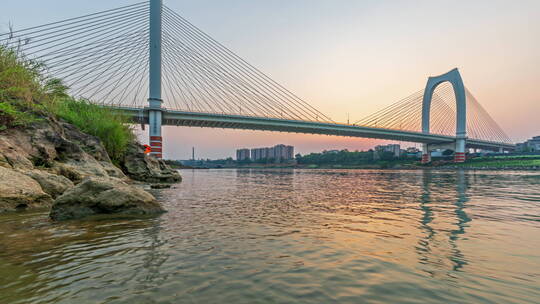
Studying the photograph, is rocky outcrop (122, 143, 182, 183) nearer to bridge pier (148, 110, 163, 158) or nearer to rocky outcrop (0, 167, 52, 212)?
rocky outcrop (0, 167, 52, 212)

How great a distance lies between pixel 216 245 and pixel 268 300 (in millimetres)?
1700

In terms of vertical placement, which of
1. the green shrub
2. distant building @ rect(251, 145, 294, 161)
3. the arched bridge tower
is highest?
the arched bridge tower

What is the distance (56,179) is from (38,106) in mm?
4490

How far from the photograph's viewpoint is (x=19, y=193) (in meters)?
5.75

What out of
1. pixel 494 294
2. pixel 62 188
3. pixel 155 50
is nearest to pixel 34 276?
pixel 494 294

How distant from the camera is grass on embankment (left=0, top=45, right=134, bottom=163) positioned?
8.38 metres

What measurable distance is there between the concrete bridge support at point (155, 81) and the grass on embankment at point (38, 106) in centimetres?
2185

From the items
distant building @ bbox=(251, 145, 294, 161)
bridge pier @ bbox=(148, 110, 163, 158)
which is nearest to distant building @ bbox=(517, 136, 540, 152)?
distant building @ bbox=(251, 145, 294, 161)

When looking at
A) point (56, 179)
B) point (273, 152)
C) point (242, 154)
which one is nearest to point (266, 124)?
point (56, 179)

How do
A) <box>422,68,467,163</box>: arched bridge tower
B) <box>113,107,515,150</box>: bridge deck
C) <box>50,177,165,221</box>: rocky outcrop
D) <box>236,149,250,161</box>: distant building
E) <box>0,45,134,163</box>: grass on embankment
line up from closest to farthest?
<box>50,177,165,221</box>: rocky outcrop < <box>0,45,134,163</box>: grass on embankment < <box>113,107,515,150</box>: bridge deck < <box>422,68,467,163</box>: arched bridge tower < <box>236,149,250,161</box>: distant building

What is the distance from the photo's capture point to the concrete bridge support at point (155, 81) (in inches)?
1363

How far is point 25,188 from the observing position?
6031mm

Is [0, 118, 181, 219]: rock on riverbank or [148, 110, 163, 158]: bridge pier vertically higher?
[148, 110, 163, 158]: bridge pier

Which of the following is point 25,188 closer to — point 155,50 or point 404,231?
point 404,231
